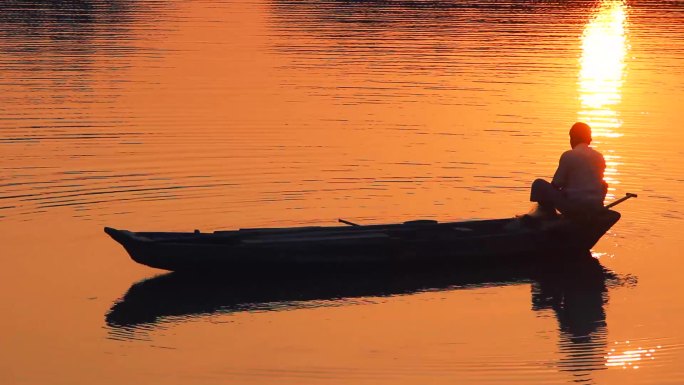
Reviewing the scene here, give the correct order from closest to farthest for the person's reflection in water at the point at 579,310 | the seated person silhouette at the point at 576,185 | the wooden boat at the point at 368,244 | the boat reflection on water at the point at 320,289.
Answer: the person's reflection in water at the point at 579,310 < the boat reflection on water at the point at 320,289 < the wooden boat at the point at 368,244 < the seated person silhouette at the point at 576,185

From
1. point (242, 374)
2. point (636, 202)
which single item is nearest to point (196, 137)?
point (636, 202)

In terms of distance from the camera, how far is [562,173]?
50.3 ft

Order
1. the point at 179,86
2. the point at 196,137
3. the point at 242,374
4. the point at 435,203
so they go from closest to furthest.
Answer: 1. the point at 242,374
2. the point at 435,203
3. the point at 196,137
4. the point at 179,86

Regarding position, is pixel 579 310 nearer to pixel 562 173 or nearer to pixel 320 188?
pixel 562 173

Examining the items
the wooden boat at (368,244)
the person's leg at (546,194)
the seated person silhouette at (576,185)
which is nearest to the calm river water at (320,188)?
the wooden boat at (368,244)

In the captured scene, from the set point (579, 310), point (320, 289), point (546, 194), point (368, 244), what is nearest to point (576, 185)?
point (546, 194)

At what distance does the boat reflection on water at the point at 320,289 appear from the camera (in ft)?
44.1

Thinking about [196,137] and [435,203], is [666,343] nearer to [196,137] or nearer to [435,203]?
→ [435,203]

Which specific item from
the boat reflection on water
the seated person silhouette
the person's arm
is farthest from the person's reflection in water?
the person's arm

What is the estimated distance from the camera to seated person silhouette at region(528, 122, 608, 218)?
1525 centimetres

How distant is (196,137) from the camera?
22688 millimetres

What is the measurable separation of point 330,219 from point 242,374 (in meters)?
5.93

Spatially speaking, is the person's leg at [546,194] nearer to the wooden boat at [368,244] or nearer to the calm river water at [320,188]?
the wooden boat at [368,244]

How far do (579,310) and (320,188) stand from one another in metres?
6.01
